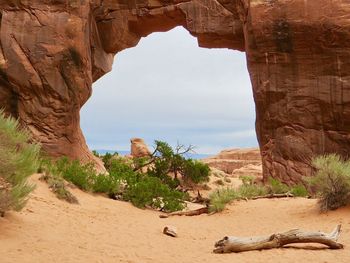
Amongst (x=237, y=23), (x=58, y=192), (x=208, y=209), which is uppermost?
(x=237, y=23)

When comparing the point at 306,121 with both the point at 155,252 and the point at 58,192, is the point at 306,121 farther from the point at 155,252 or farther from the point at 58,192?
the point at 155,252

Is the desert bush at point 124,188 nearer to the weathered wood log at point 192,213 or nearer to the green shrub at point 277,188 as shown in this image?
the weathered wood log at point 192,213

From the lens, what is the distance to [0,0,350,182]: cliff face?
16625 mm

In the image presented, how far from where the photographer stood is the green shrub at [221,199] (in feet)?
44.4

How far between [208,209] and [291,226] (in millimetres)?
3445

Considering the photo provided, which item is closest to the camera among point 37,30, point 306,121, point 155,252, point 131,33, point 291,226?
point 155,252

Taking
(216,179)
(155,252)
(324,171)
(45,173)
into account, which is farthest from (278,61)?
(216,179)

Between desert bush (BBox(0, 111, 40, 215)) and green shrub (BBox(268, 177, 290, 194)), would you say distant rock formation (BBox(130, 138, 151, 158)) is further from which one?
desert bush (BBox(0, 111, 40, 215))

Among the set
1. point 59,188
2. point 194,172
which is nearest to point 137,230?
point 59,188

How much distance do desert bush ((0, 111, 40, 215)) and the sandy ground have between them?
0.43 meters

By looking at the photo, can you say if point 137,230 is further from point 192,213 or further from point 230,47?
point 230,47

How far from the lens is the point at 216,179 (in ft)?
97.8

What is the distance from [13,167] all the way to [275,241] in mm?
5098

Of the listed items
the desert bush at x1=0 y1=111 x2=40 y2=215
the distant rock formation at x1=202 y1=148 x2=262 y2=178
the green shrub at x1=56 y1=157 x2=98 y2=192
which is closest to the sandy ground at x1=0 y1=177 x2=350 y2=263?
the desert bush at x1=0 y1=111 x2=40 y2=215
